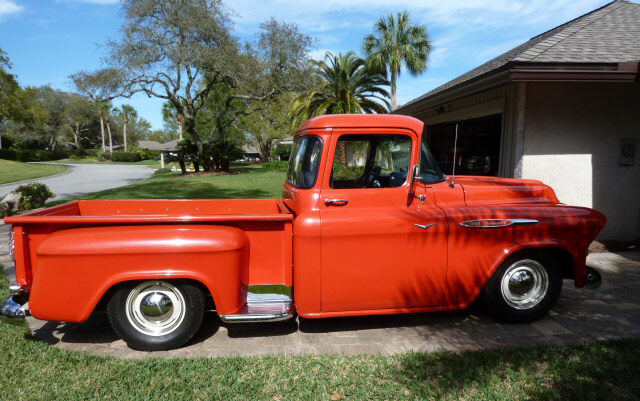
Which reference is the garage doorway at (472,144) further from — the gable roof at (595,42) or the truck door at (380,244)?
the truck door at (380,244)

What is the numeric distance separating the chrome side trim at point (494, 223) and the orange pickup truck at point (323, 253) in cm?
1

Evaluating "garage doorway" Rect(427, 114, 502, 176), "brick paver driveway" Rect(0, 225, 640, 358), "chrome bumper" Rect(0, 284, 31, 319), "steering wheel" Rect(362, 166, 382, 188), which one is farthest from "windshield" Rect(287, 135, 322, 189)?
"garage doorway" Rect(427, 114, 502, 176)

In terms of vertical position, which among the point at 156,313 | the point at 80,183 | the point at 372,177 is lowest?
the point at 80,183

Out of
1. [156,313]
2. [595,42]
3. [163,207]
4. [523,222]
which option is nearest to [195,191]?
[163,207]

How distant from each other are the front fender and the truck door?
2.78 ft

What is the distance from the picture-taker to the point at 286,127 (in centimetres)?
3997

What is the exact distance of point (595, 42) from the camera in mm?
6566

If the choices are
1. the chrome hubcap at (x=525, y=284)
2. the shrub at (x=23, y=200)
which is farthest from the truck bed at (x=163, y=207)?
the shrub at (x=23, y=200)

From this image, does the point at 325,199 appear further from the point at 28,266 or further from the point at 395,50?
the point at 395,50

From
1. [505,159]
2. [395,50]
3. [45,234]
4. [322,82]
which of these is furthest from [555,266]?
[395,50]

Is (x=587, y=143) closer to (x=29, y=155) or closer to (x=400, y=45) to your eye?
(x=400, y=45)

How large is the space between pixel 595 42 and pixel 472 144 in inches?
108

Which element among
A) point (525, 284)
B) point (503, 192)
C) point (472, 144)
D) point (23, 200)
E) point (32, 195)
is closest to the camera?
point (525, 284)

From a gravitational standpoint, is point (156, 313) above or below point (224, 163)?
below
